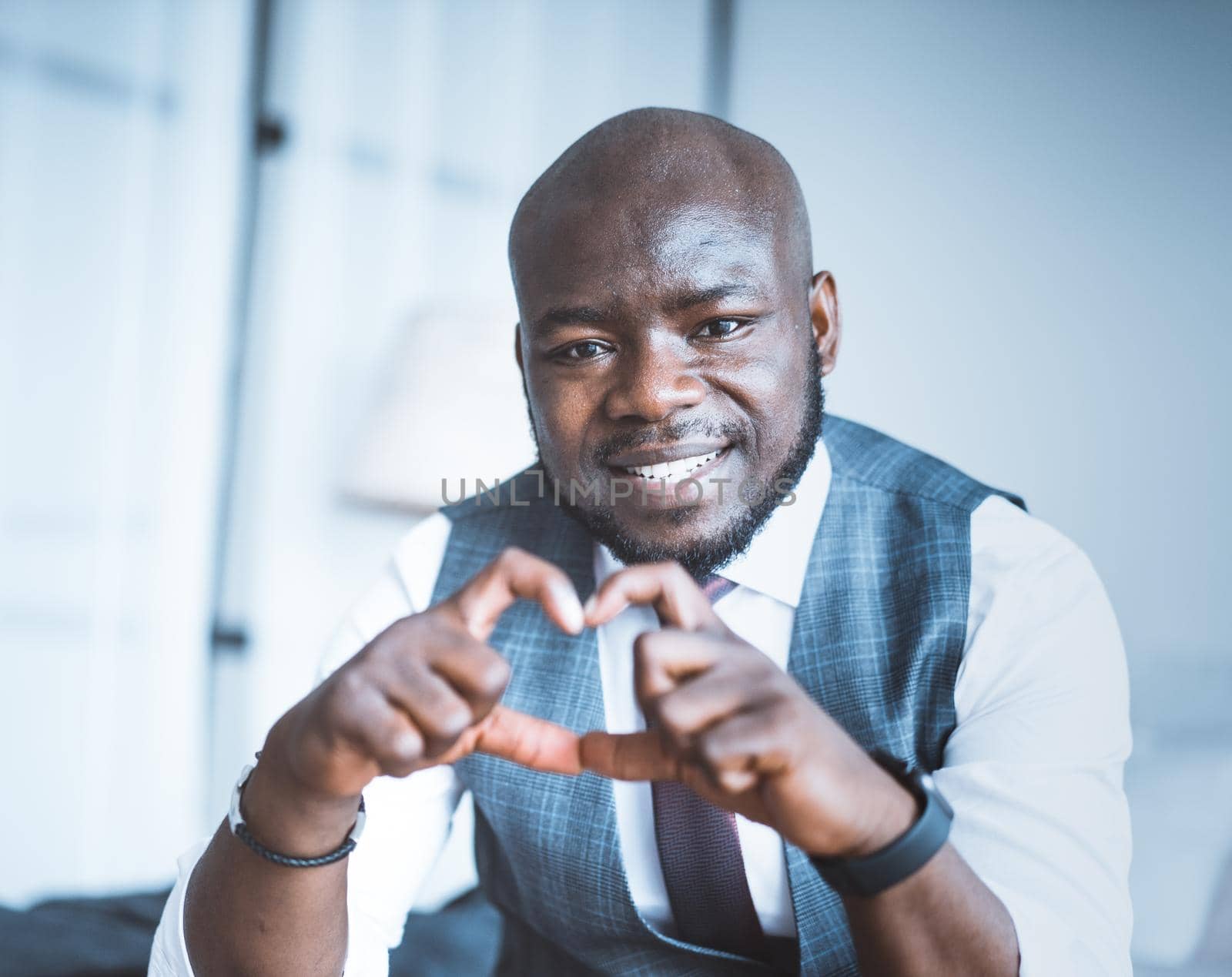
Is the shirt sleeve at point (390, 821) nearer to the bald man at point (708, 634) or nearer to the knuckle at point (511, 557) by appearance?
the bald man at point (708, 634)

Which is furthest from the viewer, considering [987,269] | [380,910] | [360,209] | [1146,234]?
[360,209]

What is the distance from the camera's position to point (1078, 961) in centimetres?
72

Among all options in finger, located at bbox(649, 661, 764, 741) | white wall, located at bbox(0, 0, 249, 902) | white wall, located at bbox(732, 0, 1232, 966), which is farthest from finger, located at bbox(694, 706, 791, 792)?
white wall, located at bbox(0, 0, 249, 902)

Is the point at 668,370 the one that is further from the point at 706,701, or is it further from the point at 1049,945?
the point at 1049,945

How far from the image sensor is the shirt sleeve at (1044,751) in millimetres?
742

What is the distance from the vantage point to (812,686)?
0.92 meters

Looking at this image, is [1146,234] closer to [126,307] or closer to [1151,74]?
[1151,74]

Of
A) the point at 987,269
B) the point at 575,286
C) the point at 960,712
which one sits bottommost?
the point at 960,712

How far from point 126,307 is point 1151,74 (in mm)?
1803

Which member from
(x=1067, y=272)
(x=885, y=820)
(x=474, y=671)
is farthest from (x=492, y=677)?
(x=1067, y=272)

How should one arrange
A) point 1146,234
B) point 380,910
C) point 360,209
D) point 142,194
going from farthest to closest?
1. point 360,209
2. point 142,194
3. point 1146,234
4. point 380,910

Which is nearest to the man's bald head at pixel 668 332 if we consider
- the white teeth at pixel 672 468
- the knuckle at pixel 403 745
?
the white teeth at pixel 672 468

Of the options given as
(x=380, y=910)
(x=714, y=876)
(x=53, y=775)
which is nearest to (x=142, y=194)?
(x=53, y=775)

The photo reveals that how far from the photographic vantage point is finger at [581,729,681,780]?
62 cm
